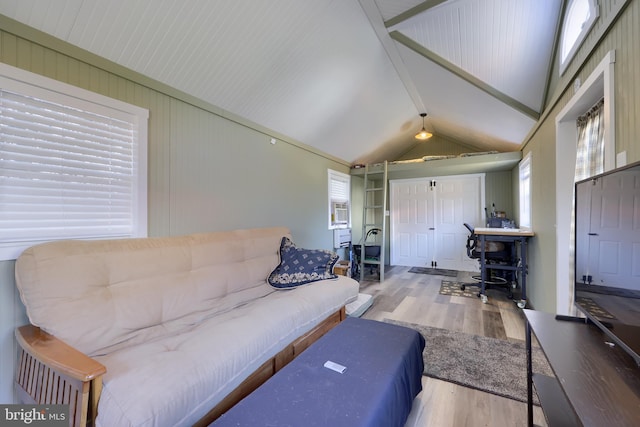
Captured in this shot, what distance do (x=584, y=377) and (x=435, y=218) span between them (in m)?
5.09

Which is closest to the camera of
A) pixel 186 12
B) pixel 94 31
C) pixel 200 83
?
pixel 94 31

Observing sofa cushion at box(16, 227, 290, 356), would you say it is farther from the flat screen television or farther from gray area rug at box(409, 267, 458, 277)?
gray area rug at box(409, 267, 458, 277)

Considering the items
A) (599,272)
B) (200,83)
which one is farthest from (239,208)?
(599,272)

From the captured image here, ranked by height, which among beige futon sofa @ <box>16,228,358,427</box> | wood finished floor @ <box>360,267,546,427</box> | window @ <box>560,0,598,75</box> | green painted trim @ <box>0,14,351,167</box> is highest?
window @ <box>560,0,598,75</box>

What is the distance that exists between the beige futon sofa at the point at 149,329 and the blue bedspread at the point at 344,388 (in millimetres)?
268

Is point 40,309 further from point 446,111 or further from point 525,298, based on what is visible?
point 446,111

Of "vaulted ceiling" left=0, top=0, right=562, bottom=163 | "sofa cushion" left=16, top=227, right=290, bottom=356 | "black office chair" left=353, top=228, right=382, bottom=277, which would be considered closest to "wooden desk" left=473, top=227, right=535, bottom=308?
"vaulted ceiling" left=0, top=0, right=562, bottom=163

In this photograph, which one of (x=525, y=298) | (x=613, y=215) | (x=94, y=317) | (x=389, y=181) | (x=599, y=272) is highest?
(x=389, y=181)

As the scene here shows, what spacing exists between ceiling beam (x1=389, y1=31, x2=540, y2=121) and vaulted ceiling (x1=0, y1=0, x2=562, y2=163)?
0.01 metres

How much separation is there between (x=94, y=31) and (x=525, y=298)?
4998 mm

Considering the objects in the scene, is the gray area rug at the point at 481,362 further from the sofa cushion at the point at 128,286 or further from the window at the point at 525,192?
Result: the window at the point at 525,192

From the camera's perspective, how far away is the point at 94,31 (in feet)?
5.41

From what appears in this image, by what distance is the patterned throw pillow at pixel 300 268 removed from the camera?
253cm

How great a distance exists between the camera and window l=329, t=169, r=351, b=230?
461 cm
